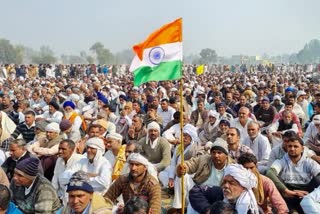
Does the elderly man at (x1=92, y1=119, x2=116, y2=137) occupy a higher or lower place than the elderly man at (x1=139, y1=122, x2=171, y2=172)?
higher

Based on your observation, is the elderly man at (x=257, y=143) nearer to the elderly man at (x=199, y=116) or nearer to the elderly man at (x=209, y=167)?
the elderly man at (x=209, y=167)

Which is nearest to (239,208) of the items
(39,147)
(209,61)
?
(39,147)

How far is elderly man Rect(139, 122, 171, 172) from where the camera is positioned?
7.02 m

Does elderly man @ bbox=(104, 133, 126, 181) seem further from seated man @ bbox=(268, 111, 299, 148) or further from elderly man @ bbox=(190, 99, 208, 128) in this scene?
elderly man @ bbox=(190, 99, 208, 128)

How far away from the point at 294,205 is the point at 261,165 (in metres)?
1.25

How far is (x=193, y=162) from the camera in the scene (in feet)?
17.8

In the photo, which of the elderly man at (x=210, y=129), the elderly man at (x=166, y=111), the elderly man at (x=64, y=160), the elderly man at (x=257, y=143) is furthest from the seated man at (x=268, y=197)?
the elderly man at (x=166, y=111)

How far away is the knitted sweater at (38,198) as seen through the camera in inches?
161

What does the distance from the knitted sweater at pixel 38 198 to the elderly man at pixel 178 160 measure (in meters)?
1.90

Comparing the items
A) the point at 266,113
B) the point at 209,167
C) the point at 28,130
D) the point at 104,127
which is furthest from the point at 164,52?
the point at 266,113

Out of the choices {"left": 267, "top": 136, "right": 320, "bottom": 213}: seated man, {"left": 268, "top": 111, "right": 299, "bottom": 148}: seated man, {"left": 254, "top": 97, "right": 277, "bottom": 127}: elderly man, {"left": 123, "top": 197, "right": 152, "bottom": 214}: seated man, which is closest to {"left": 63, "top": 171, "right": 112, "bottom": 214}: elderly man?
{"left": 123, "top": 197, "right": 152, "bottom": 214}: seated man

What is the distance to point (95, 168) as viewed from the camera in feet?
18.4

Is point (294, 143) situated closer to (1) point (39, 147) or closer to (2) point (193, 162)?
(2) point (193, 162)

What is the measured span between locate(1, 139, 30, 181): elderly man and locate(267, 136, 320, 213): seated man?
9.75 ft
